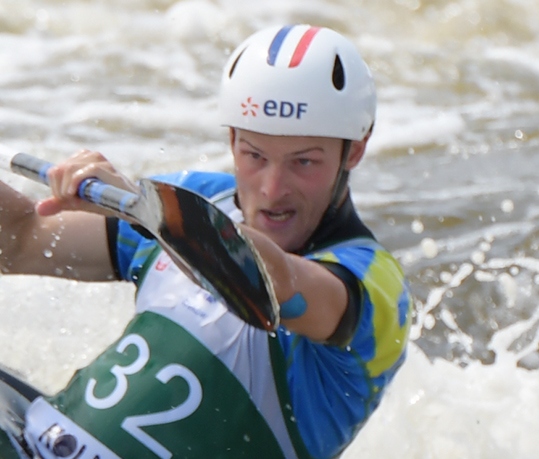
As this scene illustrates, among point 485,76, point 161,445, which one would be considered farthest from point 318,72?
point 485,76

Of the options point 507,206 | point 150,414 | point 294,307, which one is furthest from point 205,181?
point 507,206

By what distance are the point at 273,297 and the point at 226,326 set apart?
504 millimetres

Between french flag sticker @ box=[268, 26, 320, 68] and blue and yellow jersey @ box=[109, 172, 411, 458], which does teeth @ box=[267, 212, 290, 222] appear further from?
french flag sticker @ box=[268, 26, 320, 68]

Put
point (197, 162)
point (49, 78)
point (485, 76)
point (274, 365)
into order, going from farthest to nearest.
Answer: point (485, 76)
point (49, 78)
point (197, 162)
point (274, 365)

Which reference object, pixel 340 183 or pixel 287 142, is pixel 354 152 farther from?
pixel 287 142

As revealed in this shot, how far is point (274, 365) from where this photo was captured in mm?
2514

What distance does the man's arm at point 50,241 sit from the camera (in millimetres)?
2871

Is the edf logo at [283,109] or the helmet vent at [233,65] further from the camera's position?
the helmet vent at [233,65]

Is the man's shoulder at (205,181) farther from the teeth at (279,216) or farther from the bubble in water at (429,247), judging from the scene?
the bubble in water at (429,247)

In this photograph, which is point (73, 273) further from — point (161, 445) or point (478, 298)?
point (478, 298)

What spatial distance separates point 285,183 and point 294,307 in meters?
0.42

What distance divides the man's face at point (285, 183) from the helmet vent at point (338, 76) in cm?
14

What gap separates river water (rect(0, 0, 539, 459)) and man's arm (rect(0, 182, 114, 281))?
1035 millimetres

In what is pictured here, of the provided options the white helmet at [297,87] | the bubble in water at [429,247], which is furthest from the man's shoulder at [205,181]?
the bubble in water at [429,247]
